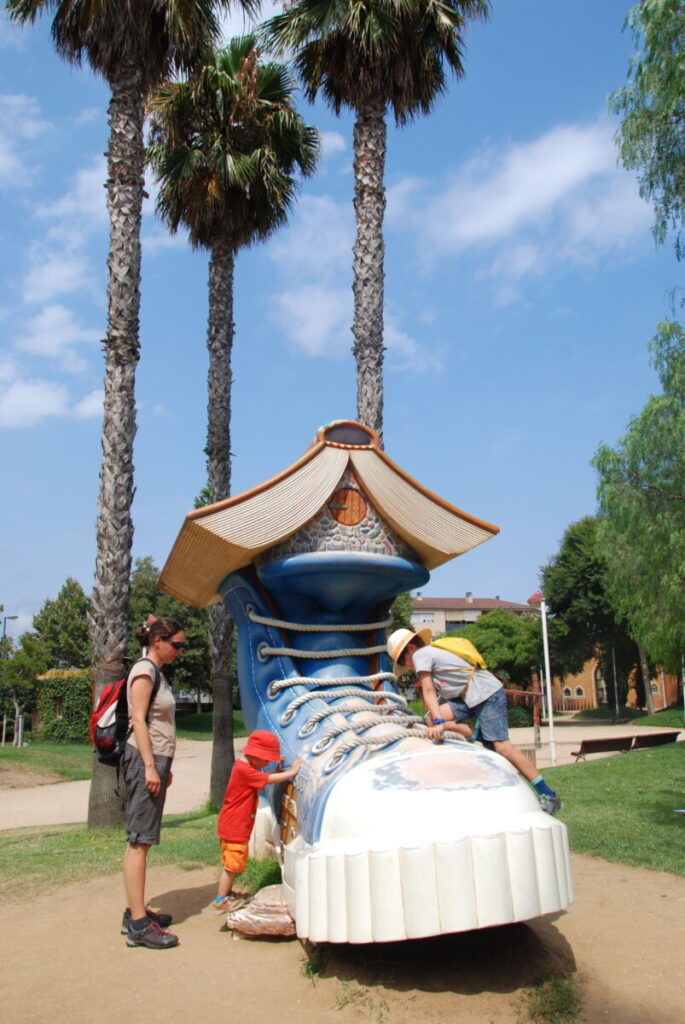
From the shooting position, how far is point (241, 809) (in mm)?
4414

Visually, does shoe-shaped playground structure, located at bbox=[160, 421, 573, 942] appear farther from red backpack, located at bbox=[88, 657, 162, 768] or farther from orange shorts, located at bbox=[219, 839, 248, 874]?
red backpack, located at bbox=[88, 657, 162, 768]

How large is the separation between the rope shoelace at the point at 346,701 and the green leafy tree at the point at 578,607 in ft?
110

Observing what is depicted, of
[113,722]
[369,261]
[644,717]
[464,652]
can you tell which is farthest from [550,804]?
[644,717]

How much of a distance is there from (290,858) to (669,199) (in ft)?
28.7

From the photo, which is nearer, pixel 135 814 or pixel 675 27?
pixel 135 814

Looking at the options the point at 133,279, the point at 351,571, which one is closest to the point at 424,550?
the point at 351,571

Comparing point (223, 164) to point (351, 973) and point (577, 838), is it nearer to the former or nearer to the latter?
point (577, 838)

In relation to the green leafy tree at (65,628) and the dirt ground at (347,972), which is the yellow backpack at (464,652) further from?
the green leafy tree at (65,628)

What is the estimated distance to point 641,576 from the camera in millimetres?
19422

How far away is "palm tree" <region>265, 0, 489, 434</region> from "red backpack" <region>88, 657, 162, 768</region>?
5.10m

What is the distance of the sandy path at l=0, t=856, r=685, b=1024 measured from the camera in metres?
3.04

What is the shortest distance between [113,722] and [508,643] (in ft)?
108

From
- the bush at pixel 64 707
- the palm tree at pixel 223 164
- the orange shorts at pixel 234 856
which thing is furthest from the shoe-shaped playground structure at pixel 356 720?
the bush at pixel 64 707

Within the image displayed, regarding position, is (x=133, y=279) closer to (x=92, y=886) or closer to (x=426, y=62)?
(x=426, y=62)
